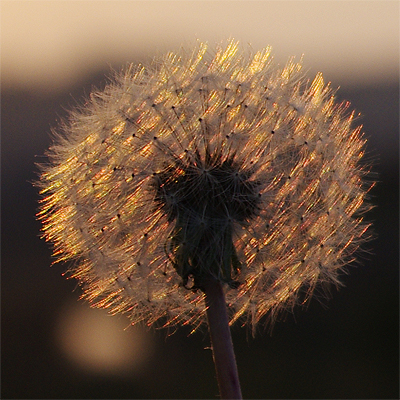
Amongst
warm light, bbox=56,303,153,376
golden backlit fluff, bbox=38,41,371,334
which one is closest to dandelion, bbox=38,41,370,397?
golden backlit fluff, bbox=38,41,371,334

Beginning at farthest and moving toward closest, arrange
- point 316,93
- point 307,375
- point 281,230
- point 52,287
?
A: point 52,287, point 307,375, point 316,93, point 281,230

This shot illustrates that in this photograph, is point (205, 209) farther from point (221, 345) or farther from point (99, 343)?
point (99, 343)

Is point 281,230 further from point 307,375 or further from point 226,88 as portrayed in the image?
point 307,375

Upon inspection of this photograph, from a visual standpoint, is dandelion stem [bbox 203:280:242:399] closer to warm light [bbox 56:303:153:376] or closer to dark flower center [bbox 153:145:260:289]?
dark flower center [bbox 153:145:260:289]

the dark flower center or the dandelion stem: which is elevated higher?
the dark flower center

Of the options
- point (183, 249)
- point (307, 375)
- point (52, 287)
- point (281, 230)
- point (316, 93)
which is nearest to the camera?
point (183, 249)

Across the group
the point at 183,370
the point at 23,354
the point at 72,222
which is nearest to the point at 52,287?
the point at 23,354
